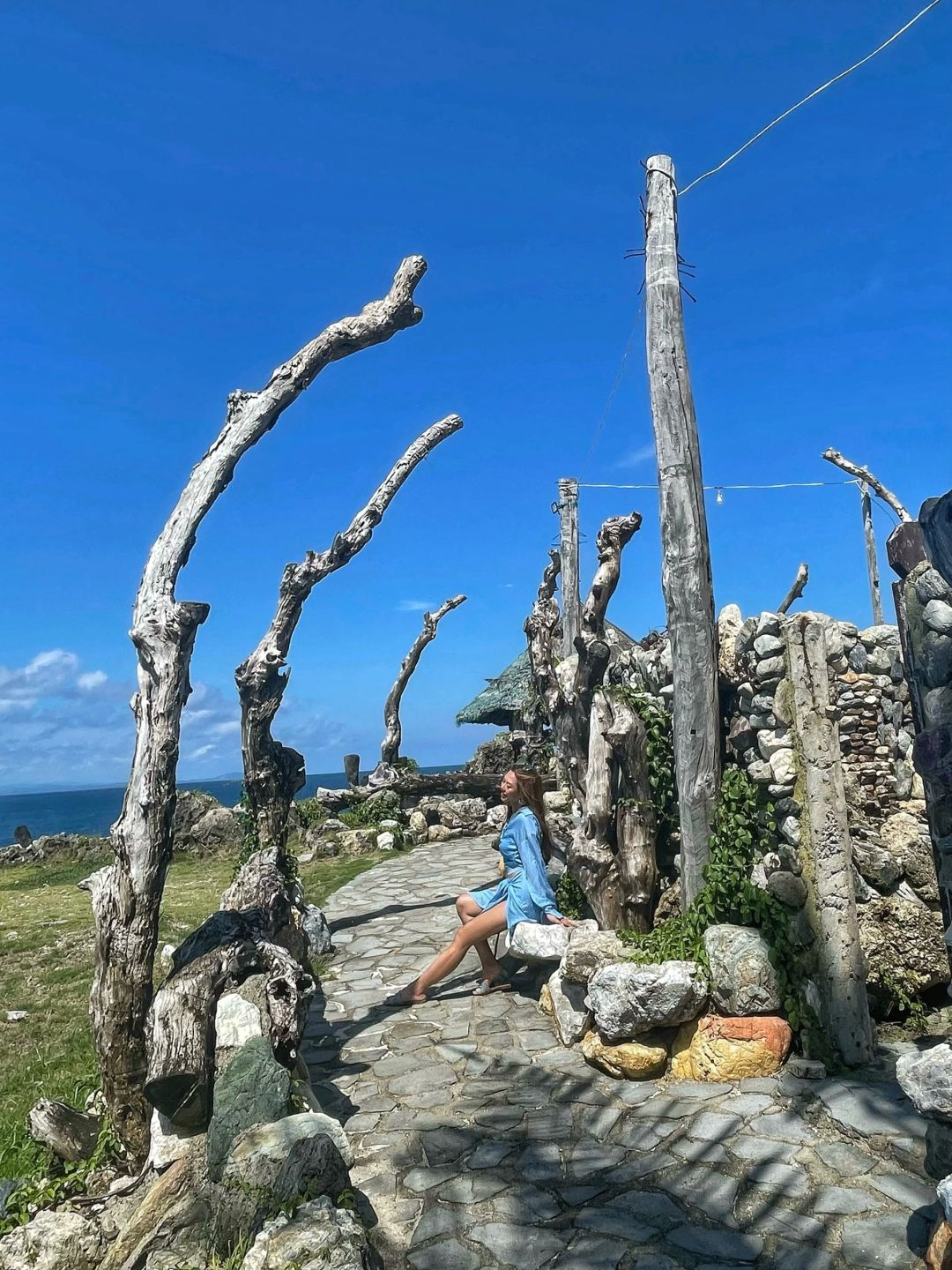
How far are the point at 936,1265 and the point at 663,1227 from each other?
116cm

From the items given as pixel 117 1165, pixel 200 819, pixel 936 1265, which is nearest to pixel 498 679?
pixel 200 819

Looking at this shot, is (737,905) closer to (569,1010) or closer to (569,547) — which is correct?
(569,1010)

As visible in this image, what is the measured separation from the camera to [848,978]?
5.46 meters

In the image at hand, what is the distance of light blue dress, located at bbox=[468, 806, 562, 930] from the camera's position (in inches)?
293

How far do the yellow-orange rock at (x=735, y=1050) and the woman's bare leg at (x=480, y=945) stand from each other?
8.22 feet

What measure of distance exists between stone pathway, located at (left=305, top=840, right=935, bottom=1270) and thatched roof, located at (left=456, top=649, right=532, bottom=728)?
57.6 ft

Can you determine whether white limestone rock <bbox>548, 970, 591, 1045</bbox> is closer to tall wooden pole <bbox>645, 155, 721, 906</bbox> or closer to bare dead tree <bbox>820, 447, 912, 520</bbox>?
tall wooden pole <bbox>645, 155, 721, 906</bbox>

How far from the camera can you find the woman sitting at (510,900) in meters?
7.47

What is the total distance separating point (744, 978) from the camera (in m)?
5.57

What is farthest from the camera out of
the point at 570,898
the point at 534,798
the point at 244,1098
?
the point at 570,898

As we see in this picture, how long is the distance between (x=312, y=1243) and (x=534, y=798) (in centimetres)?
481

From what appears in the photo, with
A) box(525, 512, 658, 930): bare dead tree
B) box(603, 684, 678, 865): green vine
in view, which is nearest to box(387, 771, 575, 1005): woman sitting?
box(525, 512, 658, 930): bare dead tree

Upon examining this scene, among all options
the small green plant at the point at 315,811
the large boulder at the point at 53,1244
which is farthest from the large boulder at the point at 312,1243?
the small green plant at the point at 315,811

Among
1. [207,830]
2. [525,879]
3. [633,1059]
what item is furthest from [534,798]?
[207,830]
